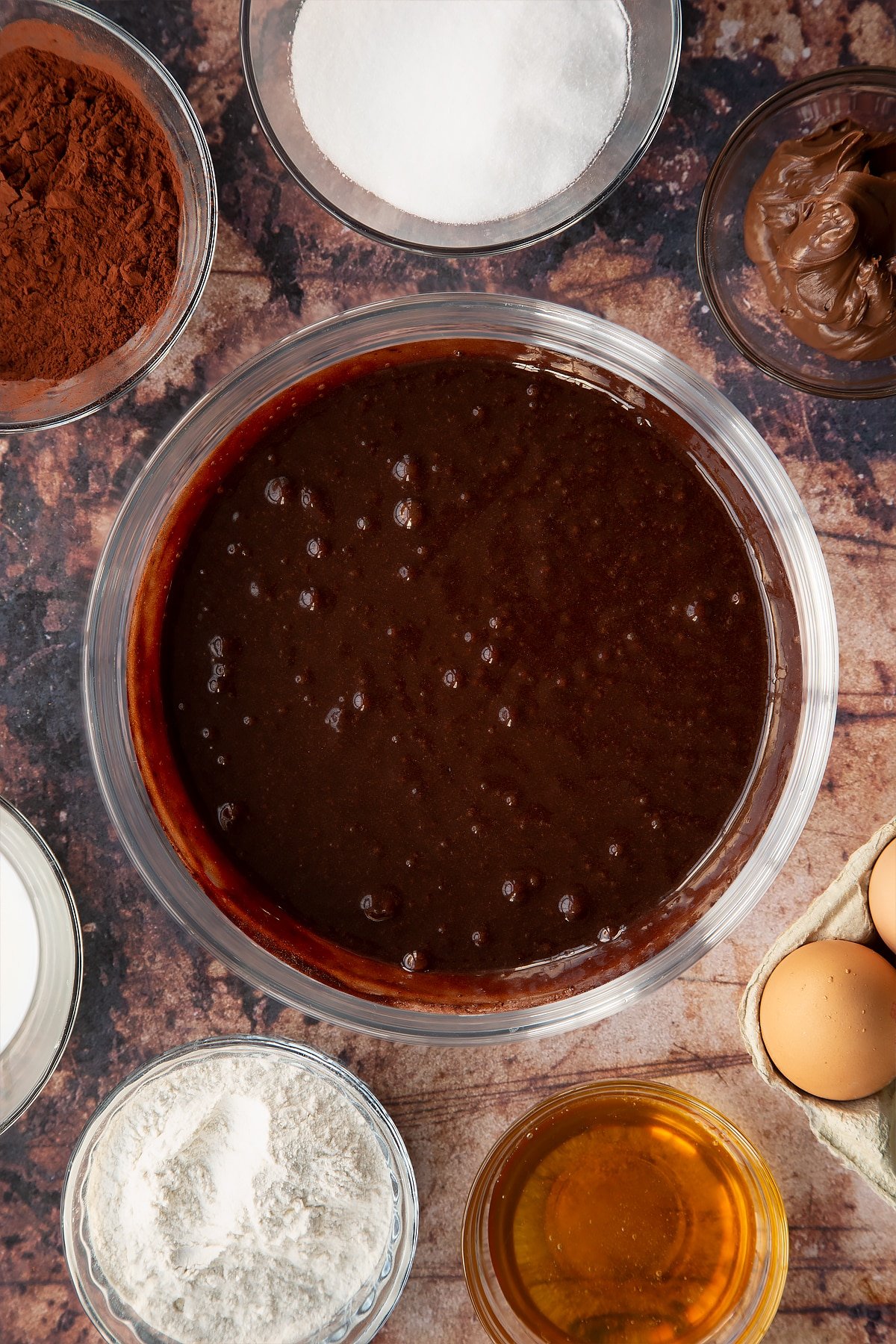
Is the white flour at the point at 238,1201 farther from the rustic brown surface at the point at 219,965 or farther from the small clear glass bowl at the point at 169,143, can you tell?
the small clear glass bowl at the point at 169,143

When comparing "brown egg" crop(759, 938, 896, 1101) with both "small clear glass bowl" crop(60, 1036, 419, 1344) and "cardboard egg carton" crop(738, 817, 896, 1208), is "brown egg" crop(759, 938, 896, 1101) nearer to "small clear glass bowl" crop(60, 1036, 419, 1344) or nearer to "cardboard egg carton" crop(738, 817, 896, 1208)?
"cardboard egg carton" crop(738, 817, 896, 1208)

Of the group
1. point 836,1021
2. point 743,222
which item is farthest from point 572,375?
point 836,1021

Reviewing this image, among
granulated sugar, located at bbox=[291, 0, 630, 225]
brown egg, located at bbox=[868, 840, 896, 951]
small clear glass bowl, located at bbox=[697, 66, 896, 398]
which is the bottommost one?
brown egg, located at bbox=[868, 840, 896, 951]

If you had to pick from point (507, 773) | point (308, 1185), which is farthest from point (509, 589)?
point (308, 1185)

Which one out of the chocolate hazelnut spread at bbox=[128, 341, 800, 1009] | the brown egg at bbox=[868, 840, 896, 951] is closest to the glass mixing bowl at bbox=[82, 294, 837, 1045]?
the chocolate hazelnut spread at bbox=[128, 341, 800, 1009]

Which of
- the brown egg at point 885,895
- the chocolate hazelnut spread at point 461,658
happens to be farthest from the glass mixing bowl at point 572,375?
the brown egg at point 885,895

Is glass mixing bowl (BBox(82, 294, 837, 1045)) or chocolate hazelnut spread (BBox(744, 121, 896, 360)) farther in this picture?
glass mixing bowl (BBox(82, 294, 837, 1045))
